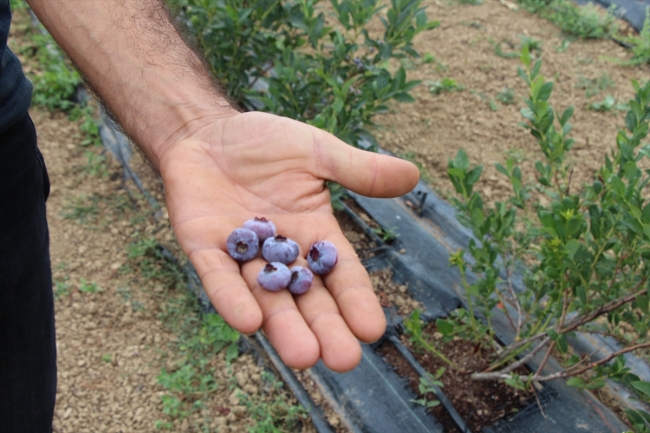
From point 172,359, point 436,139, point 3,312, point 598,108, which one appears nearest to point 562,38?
point 598,108

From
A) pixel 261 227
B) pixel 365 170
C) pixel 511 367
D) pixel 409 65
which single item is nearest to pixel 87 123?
pixel 409 65

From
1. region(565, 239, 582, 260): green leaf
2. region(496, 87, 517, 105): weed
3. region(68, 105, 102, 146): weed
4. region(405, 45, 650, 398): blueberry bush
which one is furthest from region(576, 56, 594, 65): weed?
region(68, 105, 102, 146): weed

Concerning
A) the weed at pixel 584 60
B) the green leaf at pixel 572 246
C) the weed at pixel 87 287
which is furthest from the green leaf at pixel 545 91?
the weed at pixel 584 60

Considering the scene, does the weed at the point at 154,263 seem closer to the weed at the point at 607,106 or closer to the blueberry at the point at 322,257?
the blueberry at the point at 322,257

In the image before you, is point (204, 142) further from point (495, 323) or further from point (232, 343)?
point (495, 323)

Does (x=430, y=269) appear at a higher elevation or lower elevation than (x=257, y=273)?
lower

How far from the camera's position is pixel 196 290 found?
243 cm

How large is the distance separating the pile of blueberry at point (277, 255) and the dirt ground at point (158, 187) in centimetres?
81

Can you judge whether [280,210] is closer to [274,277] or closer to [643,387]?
[274,277]

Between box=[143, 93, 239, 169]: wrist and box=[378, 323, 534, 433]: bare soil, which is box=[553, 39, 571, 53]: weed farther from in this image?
box=[143, 93, 239, 169]: wrist

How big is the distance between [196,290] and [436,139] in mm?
1733

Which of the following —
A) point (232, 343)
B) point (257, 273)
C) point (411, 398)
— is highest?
point (257, 273)

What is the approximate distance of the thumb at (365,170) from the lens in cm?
144

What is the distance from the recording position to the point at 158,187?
3018 millimetres
